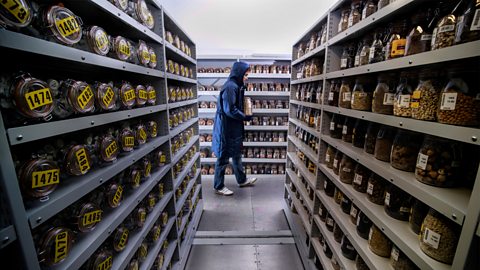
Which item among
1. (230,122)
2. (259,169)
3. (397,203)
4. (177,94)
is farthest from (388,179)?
(259,169)

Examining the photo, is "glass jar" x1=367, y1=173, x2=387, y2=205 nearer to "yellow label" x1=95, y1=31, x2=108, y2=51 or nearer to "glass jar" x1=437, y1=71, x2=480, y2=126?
"glass jar" x1=437, y1=71, x2=480, y2=126

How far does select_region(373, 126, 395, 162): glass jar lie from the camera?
1049mm

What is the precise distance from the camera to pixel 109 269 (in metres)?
0.97

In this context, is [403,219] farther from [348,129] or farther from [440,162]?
[348,129]

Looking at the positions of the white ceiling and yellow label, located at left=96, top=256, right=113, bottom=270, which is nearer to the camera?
yellow label, located at left=96, top=256, right=113, bottom=270

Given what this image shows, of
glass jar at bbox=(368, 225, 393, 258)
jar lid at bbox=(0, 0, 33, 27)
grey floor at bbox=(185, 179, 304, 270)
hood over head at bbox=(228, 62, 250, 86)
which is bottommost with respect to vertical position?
grey floor at bbox=(185, 179, 304, 270)

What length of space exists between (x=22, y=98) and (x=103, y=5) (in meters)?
0.50

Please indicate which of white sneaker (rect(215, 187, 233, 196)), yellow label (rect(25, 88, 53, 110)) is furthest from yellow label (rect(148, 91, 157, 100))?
white sneaker (rect(215, 187, 233, 196))

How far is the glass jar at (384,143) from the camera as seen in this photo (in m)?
1.05

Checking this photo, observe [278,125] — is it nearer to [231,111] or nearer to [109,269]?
[231,111]

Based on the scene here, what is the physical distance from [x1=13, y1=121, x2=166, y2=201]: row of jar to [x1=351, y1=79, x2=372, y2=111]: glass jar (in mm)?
1298

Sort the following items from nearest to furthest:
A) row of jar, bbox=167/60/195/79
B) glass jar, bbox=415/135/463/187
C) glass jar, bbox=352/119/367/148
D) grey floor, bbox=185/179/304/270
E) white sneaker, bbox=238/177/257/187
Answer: glass jar, bbox=415/135/463/187
glass jar, bbox=352/119/367/148
row of jar, bbox=167/60/195/79
grey floor, bbox=185/179/304/270
white sneaker, bbox=238/177/257/187

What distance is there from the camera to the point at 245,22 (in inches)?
145

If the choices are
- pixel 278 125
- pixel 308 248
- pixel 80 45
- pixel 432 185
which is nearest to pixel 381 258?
pixel 432 185
